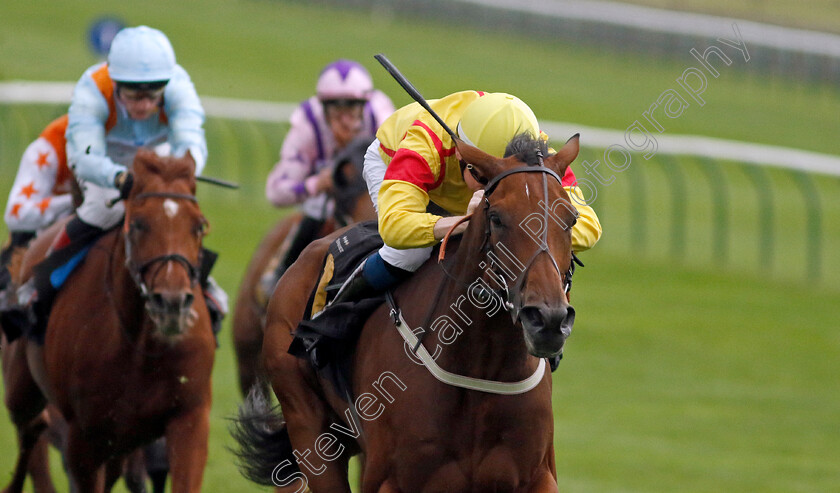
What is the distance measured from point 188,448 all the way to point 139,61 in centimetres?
178

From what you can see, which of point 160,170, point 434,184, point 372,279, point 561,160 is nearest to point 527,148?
point 561,160

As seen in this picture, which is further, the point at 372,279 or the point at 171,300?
the point at 171,300

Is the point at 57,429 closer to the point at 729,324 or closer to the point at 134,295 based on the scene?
the point at 134,295

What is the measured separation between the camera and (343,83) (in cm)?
783

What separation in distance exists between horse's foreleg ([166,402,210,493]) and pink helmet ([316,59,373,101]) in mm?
2551

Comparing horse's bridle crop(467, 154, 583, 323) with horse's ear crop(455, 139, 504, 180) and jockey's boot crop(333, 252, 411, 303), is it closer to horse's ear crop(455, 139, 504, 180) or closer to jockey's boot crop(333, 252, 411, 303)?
horse's ear crop(455, 139, 504, 180)

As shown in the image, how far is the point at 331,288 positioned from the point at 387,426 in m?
0.78

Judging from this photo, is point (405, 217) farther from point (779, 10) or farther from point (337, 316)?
point (779, 10)

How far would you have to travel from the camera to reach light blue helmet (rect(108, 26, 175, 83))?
20.2ft

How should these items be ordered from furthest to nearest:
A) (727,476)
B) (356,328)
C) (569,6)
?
(569,6) → (727,476) → (356,328)

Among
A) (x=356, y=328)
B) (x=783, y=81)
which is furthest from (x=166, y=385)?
(x=783, y=81)

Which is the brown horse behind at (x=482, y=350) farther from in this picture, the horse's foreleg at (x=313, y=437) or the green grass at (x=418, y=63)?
the green grass at (x=418, y=63)

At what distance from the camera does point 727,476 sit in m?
8.23


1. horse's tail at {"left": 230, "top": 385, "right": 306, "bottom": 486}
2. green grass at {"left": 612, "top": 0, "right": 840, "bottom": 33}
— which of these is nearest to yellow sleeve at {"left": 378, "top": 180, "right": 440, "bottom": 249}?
horse's tail at {"left": 230, "top": 385, "right": 306, "bottom": 486}
